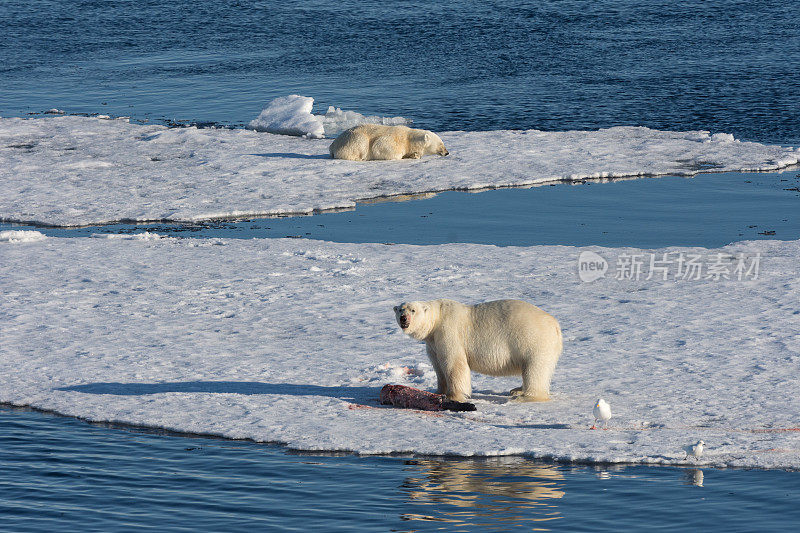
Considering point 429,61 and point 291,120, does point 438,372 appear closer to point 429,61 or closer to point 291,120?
point 291,120

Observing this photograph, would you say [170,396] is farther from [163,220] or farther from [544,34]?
[544,34]

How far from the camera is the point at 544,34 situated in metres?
27.4

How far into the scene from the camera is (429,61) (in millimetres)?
25375

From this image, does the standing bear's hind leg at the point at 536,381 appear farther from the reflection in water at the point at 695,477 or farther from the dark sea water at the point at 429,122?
the reflection in water at the point at 695,477

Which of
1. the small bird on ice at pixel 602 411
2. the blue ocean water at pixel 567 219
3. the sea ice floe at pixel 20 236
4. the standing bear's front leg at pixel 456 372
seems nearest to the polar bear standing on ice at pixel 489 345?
the standing bear's front leg at pixel 456 372

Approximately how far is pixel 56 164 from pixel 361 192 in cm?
519

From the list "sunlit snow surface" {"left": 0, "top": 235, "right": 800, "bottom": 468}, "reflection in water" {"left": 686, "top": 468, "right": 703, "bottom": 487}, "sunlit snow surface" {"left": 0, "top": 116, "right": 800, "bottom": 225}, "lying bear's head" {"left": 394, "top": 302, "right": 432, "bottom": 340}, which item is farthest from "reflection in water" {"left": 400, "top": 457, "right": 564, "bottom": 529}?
"sunlit snow surface" {"left": 0, "top": 116, "right": 800, "bottom": 225}

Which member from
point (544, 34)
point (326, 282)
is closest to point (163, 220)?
point (326, 282)

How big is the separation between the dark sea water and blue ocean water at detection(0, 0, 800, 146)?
0.08 m

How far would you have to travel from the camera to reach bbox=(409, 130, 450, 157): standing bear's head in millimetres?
16953

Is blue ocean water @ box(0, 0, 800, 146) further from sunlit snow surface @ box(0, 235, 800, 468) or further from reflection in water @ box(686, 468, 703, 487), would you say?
reflection in water @ box(686, 468, 703, 487)

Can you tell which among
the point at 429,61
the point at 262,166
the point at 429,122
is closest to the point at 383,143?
the point at 262,166

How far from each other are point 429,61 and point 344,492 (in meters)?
20.0

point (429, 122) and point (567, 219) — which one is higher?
point (429, 122)
